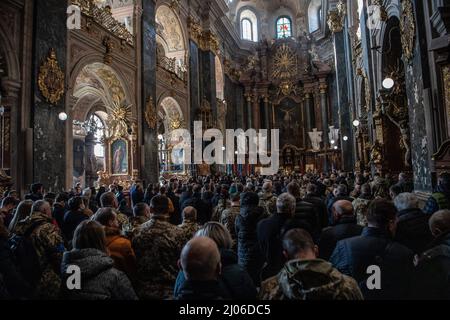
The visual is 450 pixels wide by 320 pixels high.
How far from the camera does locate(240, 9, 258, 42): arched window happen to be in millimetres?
33781

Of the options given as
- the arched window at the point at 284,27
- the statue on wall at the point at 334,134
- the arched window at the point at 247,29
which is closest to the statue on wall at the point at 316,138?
the statue on wall at the point at 334,134

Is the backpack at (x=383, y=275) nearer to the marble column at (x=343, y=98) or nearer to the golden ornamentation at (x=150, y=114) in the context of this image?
the golden ornamentation at (x=150, y=114)

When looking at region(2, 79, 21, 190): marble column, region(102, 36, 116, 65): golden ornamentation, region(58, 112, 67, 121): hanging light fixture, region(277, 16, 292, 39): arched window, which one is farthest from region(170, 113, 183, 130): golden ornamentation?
region(277, 16, 292, 39): arched window

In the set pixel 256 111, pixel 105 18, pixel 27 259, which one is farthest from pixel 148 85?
pixel 256 111

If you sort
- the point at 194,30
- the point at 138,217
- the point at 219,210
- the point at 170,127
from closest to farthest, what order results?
the point at 138,217
the point at 219,210
the point at 170,127
the point at 194,30

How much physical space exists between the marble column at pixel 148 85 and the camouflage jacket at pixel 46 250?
11.8 meters

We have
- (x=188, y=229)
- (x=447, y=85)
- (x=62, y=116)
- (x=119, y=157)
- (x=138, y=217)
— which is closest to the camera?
(x=188, y=229)

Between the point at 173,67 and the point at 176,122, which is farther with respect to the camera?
the point at 176,122

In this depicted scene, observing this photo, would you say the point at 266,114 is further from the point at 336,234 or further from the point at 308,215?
the point at 336,234

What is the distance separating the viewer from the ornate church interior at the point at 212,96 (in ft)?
24.8

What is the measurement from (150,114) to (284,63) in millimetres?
20245

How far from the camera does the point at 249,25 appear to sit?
113 feet

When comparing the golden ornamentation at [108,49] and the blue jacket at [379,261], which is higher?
the golden ornamentation at [108,49]

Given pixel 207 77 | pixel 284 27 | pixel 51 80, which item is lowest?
pixel 51 80
